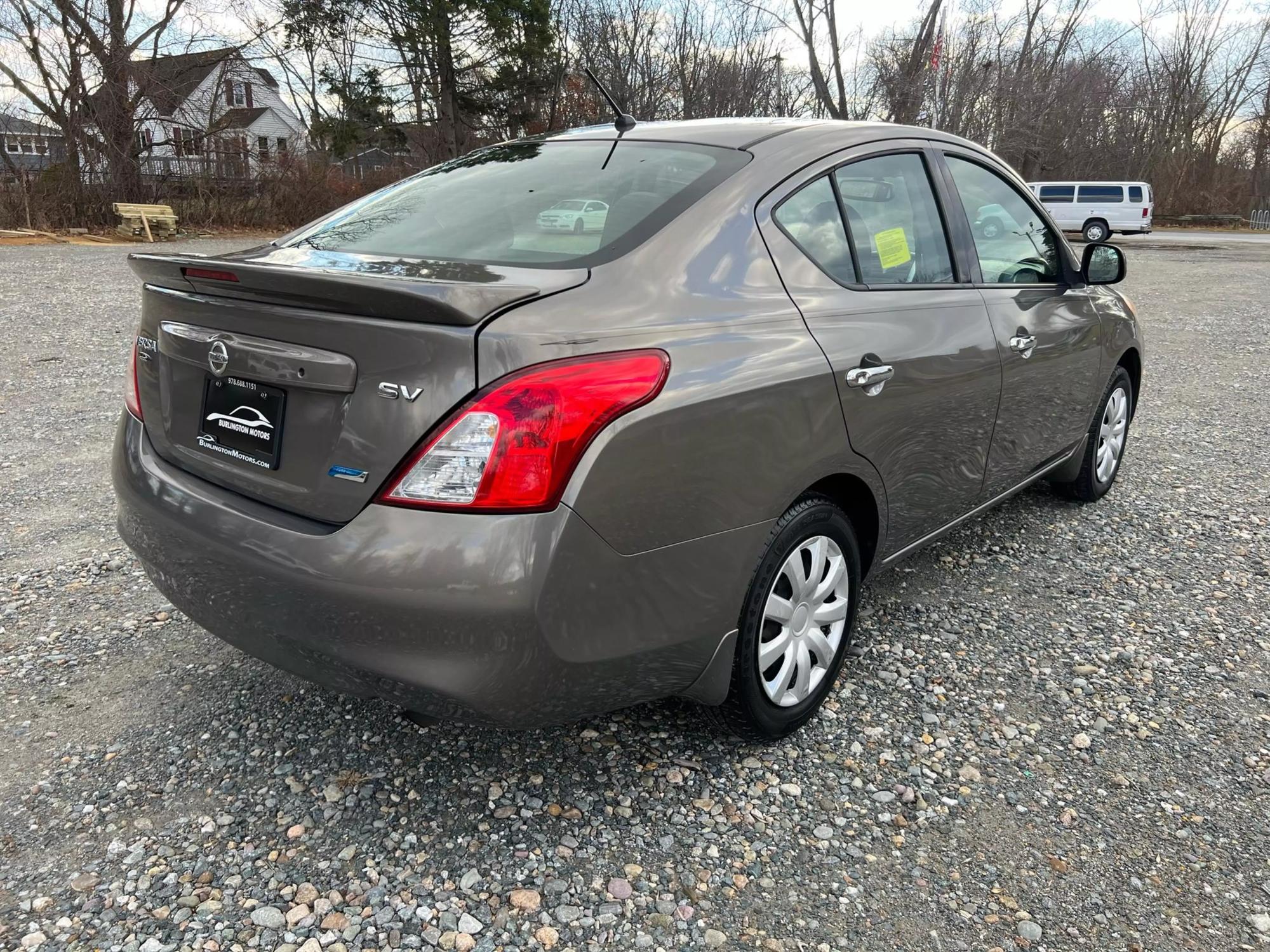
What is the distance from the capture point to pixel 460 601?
1.79 metres

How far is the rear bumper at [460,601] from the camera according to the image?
1795mm

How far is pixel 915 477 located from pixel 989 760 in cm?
85

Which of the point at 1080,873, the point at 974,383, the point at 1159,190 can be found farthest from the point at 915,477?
the point at 1159,190

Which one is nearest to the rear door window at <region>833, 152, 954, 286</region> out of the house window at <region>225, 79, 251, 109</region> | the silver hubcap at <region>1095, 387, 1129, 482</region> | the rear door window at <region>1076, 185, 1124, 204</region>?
the silver hubcap at <region>1095, 387, 1129, 482</region>

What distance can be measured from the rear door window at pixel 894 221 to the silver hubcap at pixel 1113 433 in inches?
71.0

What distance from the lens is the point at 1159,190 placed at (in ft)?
137

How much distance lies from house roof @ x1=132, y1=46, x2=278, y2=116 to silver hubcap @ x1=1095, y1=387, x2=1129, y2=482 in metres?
24.8

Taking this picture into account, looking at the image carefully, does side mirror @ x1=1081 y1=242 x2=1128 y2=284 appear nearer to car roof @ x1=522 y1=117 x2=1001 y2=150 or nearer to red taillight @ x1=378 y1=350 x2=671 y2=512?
car roof @ x1=522 y1=117 x2=1001 y2=150

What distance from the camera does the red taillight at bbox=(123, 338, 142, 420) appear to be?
246 centimetres

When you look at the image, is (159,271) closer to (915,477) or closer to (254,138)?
(915,477)

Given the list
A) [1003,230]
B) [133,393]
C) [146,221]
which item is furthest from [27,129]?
[1003,230]

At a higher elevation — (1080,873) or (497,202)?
(497,202)

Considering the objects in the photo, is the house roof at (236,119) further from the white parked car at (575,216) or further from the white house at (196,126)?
the white parked car at (575,216)

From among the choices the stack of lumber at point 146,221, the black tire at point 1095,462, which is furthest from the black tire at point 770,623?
the stack of lumber at point 146,221
